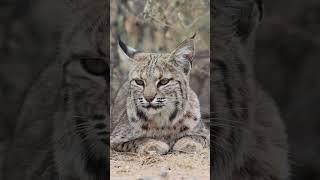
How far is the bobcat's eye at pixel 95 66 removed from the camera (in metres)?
1.97

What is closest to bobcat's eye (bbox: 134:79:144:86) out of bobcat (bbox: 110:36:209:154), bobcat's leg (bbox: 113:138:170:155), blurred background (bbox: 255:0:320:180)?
bobcat (bbox: 110:36:209:154)

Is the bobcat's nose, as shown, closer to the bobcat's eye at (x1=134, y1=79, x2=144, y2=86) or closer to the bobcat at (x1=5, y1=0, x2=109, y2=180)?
the bobcat's eye at (x1=134, y1=79, x2=144, y2=86)

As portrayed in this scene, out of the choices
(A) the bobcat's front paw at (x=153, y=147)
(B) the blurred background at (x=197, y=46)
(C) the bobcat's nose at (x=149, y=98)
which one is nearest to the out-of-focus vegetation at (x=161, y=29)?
(B) the blurred background at (x=197, y=46)

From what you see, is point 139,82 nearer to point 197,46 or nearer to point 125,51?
point 125,51

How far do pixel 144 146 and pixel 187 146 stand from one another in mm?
175

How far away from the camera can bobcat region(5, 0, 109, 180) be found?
6.43 ft

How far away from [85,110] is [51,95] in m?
0.15

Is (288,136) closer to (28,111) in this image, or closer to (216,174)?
(216,174)

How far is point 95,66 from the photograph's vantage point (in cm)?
198

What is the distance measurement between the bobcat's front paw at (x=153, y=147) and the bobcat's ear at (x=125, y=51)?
35 cm

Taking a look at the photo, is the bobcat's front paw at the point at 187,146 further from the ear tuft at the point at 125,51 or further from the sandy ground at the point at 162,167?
the ear tuft at the point at 125,51

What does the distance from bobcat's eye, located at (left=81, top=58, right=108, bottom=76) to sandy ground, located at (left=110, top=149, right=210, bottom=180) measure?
1.12ft

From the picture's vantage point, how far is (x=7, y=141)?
1.99 m

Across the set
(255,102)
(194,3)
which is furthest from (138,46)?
(255,102)
